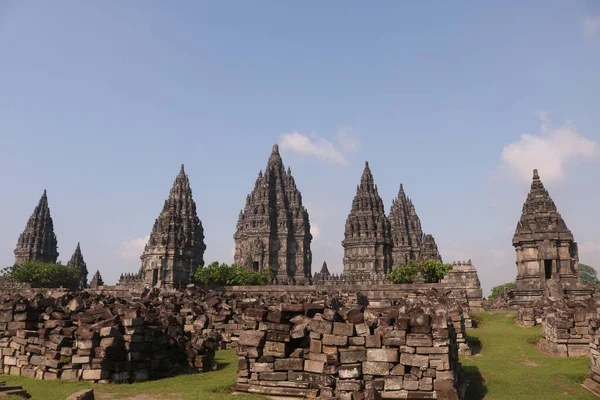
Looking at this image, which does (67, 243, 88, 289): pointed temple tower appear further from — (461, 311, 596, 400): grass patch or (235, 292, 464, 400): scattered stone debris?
(235, 292, 464, 400): scattered stone debris

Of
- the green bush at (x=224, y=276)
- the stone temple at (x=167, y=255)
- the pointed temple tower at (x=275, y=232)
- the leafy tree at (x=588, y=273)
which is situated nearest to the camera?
the stone temple at (x=167, y=255)

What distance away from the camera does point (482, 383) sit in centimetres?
1187

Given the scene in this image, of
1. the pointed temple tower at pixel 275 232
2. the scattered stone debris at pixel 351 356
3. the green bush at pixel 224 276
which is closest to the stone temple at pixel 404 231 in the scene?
the pointed temple tower at pixel 275 232

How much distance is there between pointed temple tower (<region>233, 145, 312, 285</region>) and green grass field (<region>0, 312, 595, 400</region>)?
59.6m

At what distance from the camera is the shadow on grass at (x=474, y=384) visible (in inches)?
424

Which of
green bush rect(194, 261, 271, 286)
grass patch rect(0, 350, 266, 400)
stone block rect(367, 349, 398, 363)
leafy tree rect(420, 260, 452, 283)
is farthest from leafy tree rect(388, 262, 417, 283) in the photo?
stone block rect(367, 349, 398, 363)

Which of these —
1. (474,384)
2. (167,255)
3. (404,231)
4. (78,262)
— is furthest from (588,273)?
(474,384)

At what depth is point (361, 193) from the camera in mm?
71312

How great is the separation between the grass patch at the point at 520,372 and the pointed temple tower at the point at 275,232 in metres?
57.1

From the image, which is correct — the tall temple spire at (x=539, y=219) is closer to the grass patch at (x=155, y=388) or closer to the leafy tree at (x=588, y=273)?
the grass patch at (x=155, y=388)

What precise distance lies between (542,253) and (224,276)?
1378 inches

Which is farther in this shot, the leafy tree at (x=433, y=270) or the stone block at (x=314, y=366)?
the leafy tree at (x=433, y=270)

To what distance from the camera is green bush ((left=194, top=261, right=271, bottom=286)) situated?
56719 mm

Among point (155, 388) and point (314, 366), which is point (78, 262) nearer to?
point (155, 388)
